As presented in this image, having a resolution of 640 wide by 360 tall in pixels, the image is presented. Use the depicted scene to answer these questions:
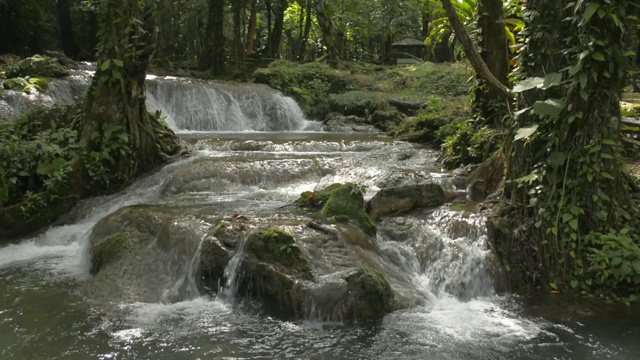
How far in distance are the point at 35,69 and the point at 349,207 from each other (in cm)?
1167

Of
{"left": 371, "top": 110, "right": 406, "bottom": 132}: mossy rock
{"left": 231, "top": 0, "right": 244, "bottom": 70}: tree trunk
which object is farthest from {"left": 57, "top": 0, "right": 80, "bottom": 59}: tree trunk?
{"left": 371, "top": 110, "right": 406, "bottom": 132}: mossy rock

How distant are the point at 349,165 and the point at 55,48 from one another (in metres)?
18.5

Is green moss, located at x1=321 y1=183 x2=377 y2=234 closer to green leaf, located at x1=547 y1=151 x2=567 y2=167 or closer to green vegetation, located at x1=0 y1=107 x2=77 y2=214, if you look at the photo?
green leaf, located at x1=547 y1=151 x2=567 y2=167

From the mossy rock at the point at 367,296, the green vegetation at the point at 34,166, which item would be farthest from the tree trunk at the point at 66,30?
the mossy rock at the point at 367,296

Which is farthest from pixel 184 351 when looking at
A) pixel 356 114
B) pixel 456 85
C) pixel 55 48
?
pixel 55 48

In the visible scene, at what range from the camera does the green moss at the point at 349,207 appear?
277 inches

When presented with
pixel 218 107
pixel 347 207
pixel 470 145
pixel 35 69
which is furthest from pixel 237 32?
pixel 347 207

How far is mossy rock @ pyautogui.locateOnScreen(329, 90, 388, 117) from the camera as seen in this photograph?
54.9 ft

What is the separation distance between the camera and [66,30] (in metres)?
22.1

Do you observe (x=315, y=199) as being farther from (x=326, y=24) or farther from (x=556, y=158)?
(x=326, y=24)

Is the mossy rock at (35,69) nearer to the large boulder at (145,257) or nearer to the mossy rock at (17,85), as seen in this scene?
the mossy rock at (17,85)

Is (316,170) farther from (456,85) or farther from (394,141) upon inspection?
(456,85)

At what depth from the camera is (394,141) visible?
40.7ft

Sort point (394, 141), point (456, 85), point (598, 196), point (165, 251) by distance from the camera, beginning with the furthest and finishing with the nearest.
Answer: point (456, 85) < point (394, 141) < point (165, 251) < point (598, 196)
